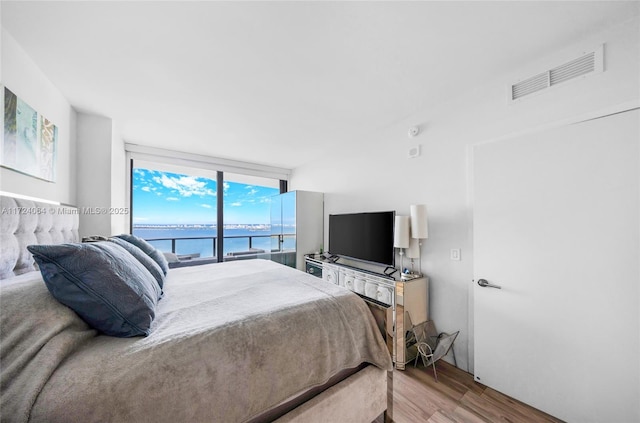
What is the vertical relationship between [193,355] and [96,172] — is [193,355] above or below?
below

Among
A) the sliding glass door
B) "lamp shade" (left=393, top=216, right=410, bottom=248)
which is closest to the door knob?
"lamp shade" (left=393, top=216, right=410, bottom=248)

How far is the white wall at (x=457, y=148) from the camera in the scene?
1.45 meters

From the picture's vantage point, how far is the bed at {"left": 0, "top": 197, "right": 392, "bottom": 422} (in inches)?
28.4

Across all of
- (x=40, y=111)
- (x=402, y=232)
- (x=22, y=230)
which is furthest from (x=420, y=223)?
(x=40, y=111)

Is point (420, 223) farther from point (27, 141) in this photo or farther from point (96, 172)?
point (96, 172)

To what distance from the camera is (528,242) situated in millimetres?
1723

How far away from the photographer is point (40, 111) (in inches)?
68.6

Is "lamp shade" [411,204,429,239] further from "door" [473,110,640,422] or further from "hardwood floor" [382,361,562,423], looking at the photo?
"hardwood floor" [382,361,562,423]

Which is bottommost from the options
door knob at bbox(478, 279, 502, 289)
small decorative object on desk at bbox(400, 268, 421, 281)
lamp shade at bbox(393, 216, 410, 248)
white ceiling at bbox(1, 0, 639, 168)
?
small decorative object on desk at bbox(400, 268, 421, 281)

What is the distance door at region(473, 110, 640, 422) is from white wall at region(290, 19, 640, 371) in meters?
0.14

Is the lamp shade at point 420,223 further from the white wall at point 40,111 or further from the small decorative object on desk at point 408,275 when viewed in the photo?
the white wall at point 40,111

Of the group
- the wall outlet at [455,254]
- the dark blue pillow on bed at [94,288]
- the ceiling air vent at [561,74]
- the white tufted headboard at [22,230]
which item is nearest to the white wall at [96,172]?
the white tufted headboard at [22,230]

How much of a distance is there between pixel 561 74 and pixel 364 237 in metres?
2.16

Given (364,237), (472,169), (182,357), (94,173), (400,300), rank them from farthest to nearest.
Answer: (364,237) → (94,173) → (400,300) → (472,169) → (182,357)
